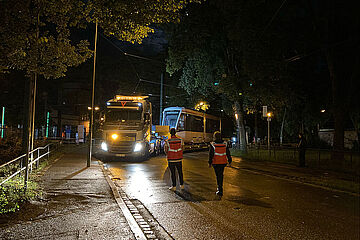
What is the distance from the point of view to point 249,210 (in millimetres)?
7734

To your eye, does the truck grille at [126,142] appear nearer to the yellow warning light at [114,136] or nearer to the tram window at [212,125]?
the yellow warning light at [114,136]

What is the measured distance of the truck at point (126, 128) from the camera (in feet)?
66.3

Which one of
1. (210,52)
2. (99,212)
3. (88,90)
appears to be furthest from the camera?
(88,90)

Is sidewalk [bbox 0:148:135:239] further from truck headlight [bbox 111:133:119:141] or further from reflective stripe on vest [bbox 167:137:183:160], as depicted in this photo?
truck headlight [bbox 111:133:119:141]

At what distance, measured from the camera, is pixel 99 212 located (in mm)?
7176

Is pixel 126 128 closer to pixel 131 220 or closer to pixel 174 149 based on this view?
pixel 174 149

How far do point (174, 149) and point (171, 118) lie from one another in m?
19.2

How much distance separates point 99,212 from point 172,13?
5.37 m

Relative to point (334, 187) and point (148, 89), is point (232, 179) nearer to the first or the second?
point (334, 187)

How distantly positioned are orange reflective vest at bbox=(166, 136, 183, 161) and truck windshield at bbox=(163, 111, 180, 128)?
1861cm

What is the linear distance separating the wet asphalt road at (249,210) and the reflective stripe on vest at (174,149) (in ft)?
3.30

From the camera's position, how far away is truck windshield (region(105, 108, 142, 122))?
20984mm

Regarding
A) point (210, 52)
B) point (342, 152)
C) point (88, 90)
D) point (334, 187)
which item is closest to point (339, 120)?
point (342, 152)

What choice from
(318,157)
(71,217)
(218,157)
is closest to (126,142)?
(318,157)
